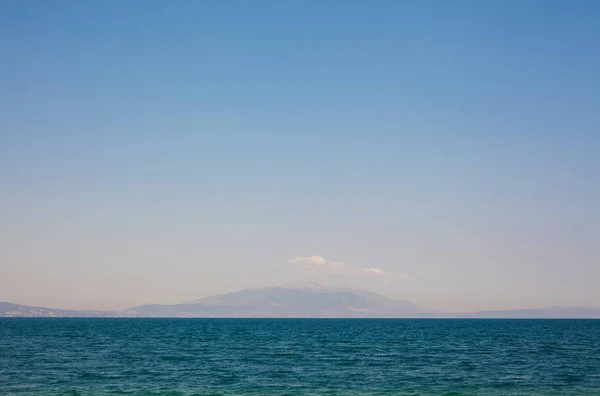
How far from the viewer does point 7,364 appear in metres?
62.7

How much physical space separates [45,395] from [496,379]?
35718mm

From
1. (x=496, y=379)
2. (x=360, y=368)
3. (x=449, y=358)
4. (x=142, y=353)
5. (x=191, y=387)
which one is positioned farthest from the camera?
(x=142, y=353)

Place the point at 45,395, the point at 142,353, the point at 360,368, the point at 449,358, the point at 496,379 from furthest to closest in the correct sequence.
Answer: the point at 142,353 → the point at 449,358 → the point at 360,368 → the point at 496,379 → the point at 45,395

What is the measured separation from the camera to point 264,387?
48469 millimetres

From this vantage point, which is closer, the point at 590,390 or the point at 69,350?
the point at 590,390

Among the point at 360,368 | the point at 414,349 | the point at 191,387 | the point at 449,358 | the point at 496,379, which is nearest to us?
the point at 191,387

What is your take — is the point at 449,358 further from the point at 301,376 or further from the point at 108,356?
the point at 108,356

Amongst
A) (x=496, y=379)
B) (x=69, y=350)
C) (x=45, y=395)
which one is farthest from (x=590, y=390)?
(x=69, y=350)

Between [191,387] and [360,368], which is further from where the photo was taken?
[360,368]

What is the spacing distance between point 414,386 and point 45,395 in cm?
2738

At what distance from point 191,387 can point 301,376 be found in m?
11.0

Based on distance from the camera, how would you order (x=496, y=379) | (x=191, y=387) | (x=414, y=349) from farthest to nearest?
1. (x=414, y=349)
2. (x=496, y=379)
3. (x=191, y=387)

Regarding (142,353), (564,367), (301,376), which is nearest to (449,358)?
(564,367)

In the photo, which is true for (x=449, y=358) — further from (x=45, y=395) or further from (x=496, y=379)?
(x=45, y=395)
